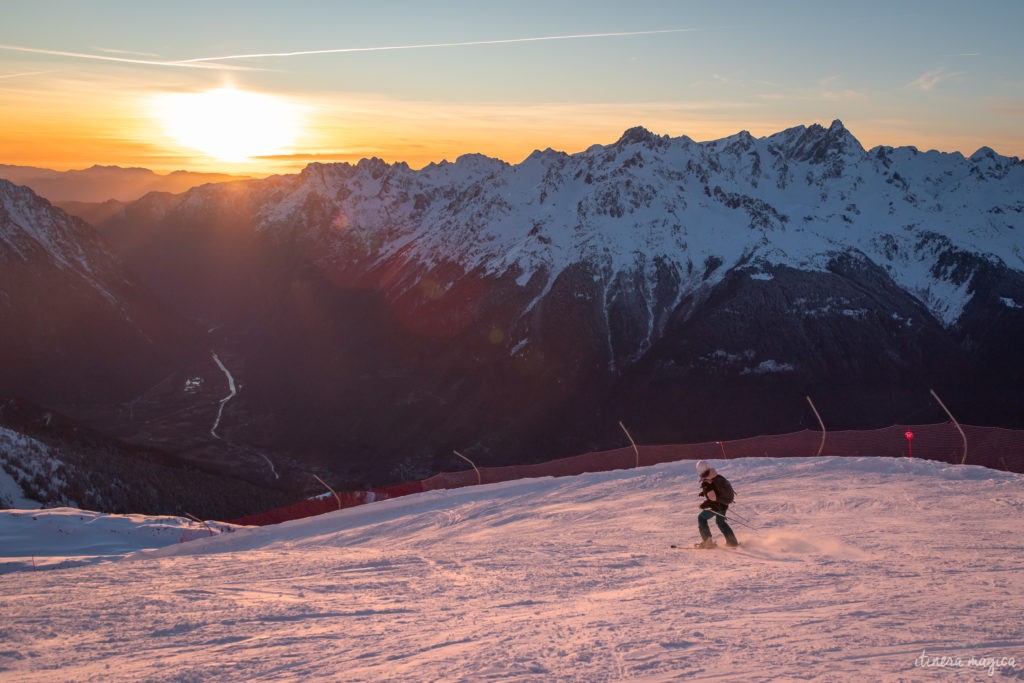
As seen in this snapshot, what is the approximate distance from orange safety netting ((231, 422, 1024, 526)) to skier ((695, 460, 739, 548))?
1214 cm

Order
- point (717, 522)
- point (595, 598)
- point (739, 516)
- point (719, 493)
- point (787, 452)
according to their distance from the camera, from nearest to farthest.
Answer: point (595, 598) < point (719, 493) < point (717, 522) < point (739, 516) < point (787, 452)

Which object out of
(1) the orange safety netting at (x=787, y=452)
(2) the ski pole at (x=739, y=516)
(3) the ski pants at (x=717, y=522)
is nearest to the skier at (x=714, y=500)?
(3) the ski pants at (x=717, y=522)

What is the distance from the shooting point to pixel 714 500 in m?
18.5

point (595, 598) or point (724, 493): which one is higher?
point (724, 493)

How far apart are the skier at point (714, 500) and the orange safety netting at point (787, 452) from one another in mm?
12145

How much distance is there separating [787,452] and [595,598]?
64.1 ft

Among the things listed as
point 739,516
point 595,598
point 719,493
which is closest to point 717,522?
point 719,493

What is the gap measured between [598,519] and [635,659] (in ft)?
43.6

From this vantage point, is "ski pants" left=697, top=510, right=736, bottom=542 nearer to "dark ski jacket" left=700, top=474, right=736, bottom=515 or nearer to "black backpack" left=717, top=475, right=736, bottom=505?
"dark ski jacket" left=700, top=474, right=736, bottom=515

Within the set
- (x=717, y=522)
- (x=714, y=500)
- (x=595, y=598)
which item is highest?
(x=714, y=500)

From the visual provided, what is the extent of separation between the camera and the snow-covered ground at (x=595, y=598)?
36.7 feet

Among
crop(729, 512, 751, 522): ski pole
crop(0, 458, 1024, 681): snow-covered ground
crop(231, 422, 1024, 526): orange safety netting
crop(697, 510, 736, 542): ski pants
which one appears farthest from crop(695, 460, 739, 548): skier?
crop(231, 422, 1024, 526): orange safety netting

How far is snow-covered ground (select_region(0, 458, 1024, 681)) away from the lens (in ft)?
36.7

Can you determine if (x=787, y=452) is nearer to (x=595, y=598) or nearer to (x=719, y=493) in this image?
(x=719, y=493)
